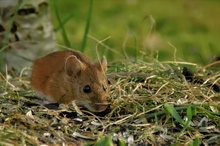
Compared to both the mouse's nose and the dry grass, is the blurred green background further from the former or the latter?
the mouse's nose

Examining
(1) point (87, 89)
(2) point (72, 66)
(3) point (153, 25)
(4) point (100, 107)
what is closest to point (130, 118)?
(4) point (100, 107)

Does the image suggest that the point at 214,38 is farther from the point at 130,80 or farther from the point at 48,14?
the point at 130,80

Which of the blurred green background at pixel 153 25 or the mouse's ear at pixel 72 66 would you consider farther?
the blurred green background at pixel 153 25

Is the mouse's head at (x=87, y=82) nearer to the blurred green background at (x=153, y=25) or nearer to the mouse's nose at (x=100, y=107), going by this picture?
the mouse's nose at (x=100, y=107)

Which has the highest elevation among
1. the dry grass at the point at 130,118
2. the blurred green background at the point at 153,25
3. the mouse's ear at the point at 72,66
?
the mouse's ear at the point at 72,66

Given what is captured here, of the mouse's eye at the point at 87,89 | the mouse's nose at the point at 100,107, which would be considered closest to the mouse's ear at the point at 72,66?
the mouse's eye at the point at 87,89

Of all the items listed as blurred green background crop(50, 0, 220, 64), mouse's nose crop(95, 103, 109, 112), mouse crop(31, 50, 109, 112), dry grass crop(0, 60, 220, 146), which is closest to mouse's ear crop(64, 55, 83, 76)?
mouse crop(31, 50, 109, 112)

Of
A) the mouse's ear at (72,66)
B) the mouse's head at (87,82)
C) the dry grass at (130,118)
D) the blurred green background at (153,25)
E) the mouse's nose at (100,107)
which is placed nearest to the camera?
the dry grass at (130,118)
